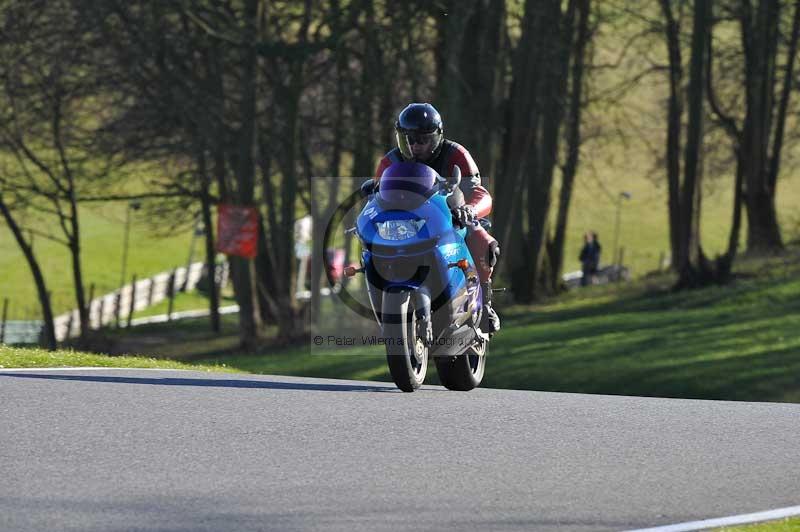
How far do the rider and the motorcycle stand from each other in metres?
0.15

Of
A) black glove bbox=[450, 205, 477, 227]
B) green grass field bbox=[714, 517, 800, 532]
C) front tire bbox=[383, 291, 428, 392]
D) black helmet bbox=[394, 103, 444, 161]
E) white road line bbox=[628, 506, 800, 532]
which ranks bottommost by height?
green grass field bbox=[714, 517, 800, 532]

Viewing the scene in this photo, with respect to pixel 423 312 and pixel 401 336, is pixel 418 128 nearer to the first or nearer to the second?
pixel 423 312

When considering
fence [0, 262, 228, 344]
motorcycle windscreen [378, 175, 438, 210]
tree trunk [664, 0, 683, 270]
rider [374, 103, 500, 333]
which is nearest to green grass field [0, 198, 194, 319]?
fence [0, 262, 228, 344]

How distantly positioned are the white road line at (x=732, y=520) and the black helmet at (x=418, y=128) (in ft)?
16.0

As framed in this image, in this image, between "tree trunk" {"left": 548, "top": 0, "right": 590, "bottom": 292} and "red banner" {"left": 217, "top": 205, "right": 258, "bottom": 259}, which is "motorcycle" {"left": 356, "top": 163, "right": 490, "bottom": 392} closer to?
"red banner" {"left": 217, "top": 205, "right": 258, "bottom": 259}

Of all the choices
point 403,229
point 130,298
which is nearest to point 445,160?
point 403,229

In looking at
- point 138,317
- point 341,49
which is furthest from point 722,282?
point 138,317

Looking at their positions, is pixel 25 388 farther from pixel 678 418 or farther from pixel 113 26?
pixel 113 26

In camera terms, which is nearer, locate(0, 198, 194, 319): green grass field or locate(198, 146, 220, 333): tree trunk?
locate(198, 146, 220, 333): tree trunk

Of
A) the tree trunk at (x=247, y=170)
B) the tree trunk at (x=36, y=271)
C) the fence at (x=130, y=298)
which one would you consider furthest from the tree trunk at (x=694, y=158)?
the fence at (x=130, y=298)

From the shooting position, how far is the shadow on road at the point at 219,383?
12180 millimetres

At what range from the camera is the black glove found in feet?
37.9

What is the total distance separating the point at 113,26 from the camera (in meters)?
32.7

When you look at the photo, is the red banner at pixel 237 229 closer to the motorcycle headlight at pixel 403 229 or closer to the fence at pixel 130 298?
the fence at pixel 130 298
